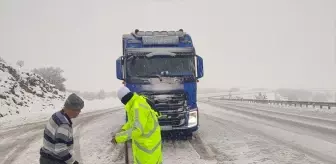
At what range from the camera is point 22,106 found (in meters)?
22.9

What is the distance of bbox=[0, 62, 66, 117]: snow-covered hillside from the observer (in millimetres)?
21453

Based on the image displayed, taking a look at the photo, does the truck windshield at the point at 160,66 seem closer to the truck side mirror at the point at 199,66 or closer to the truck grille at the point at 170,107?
the truck side mirror at the point at 199,66

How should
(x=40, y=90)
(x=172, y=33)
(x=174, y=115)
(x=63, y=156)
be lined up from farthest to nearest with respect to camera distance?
(x=40, y=90)
(x=172, y=33)
(x=174, y=115)
(x=63, y=156)

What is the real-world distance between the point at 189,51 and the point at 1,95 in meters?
15.4

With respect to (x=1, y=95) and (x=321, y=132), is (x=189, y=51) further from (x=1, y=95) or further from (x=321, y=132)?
(x=1, y=95)

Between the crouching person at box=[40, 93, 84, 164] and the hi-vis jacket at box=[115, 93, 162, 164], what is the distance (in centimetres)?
74

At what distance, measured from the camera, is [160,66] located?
10430 millimetres

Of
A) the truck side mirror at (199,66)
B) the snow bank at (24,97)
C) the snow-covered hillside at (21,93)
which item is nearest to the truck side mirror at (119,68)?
the truck side mirror at (199,66)

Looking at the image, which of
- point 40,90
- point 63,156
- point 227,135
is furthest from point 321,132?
Result: point 40,90

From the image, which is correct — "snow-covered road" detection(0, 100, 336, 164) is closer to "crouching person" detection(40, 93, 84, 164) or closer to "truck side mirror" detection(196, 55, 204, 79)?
"truck side mirror" detection(196, 55, 204, 79)

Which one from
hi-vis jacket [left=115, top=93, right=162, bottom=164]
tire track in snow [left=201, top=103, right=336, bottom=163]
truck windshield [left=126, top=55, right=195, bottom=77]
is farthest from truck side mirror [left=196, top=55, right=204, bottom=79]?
hi-vis jacket [left=115, top=93, right=162, bottom=164]

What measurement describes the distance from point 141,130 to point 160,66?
6116mm

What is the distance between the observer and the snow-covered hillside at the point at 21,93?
2145 cm

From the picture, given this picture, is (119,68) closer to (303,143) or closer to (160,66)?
(160,66)
